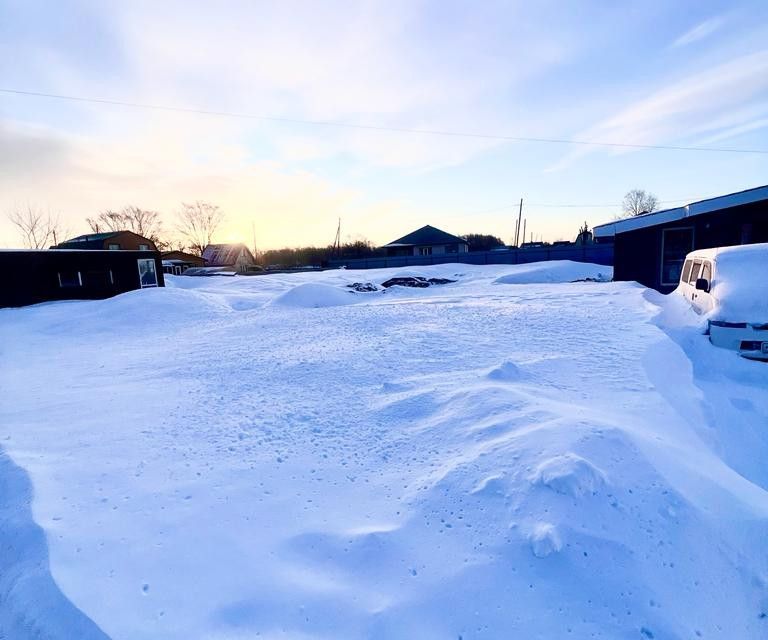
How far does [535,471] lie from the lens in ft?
8.70

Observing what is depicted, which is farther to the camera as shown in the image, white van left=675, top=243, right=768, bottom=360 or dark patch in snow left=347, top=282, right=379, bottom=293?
dark patch in snow left=347, top=282, right=379, bottom=293

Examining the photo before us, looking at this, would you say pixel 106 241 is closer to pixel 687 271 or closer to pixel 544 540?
pixel 687 271

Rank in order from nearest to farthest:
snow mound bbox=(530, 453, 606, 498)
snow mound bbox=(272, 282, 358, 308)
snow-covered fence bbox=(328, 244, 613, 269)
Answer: snow mound bbox=(530, 453, 606, 498) < snow mound bbox=(272, 282, 358, 308) < snow-covered fence bbox=(328, 244, 613, 269)

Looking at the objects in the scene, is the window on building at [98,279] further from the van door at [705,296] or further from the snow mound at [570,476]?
the van door at [705,296]

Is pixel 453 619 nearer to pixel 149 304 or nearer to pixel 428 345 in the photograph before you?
pixel 428 345

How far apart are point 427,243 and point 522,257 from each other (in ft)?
42.9

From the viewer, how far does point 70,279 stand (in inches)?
714

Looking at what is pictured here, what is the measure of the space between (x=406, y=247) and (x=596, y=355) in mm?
38560

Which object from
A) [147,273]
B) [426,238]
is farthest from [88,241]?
[426,238]

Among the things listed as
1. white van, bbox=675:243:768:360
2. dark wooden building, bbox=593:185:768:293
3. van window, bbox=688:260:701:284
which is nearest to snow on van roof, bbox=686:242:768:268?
white van, bbox=675:243:768:360

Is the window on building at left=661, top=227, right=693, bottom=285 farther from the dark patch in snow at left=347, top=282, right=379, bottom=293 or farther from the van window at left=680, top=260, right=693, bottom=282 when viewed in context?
the dark patch in snow at left=347, top=282, right=379, bottom=293

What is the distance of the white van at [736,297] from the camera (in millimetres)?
5332

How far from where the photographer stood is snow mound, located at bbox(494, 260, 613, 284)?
22188mm

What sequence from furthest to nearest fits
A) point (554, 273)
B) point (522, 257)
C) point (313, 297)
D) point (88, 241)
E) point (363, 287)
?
point (88, 241), point (522, 257), point (554, 273), point (363, 287), point (313, 297)
